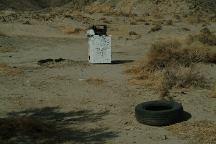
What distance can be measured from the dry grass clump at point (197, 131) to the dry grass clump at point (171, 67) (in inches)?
122

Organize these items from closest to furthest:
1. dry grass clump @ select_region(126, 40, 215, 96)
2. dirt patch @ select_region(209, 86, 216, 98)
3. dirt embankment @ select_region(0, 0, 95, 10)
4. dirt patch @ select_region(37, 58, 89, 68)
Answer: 1. dirt patch @ select_region(209, 86, 216, 98)
2. dry grass clump @ select_region(126, 40, 215, 96)
3. dirt patch @ select_region(37, 58, 89, 68)
4. dirt embankment @ select_region(0, 0, 95, 10)

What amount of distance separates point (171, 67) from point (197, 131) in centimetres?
691

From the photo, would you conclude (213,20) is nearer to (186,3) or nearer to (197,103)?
(186,3)

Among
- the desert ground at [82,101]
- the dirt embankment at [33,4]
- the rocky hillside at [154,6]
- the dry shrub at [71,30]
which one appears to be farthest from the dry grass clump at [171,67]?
the dirt embankment at [33,4]

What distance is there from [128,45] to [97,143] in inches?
781

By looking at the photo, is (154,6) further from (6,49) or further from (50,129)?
(50,129)

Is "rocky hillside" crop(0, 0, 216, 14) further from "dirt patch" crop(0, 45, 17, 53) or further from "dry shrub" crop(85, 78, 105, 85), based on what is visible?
"dry shrub" crop(85, 78, 105, 85)

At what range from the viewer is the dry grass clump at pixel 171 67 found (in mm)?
15070

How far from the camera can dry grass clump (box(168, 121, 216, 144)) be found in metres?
9.84

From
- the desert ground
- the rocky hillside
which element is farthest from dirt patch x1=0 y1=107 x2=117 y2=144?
the rocky hillside

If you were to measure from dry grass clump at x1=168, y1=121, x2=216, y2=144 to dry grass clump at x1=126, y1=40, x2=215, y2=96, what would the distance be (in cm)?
310

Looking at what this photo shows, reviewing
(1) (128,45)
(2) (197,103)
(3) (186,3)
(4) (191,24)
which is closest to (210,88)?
(2) (197,103)

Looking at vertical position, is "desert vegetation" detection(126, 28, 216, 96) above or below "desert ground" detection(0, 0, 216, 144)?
above

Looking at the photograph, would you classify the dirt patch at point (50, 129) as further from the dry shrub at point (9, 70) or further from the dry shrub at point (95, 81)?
the dry shrub at point (9, 70)
